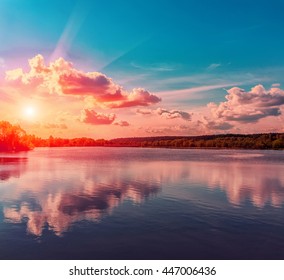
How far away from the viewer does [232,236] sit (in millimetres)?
18547

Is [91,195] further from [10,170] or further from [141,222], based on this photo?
[10,170]

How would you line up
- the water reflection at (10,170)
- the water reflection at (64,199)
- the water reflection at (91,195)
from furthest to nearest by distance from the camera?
the water reflection at (10,170)
the water reflection at (91,195)
the water reflection at (64,199)

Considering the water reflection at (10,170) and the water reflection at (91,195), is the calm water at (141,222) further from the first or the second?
the water reflection at (10,170)

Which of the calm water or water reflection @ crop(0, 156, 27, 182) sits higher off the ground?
water reflection @ crop(0, 156, 27, 182)

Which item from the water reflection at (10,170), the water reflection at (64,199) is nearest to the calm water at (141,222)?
the water reflection at (64,199)

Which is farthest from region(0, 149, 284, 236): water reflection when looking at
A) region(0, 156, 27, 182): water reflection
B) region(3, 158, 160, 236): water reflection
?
region(0, 156, 27, 182): water reflection

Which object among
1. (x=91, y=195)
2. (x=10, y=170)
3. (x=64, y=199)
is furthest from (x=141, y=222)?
(x=10, y=170)

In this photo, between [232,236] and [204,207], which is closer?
[232,236]

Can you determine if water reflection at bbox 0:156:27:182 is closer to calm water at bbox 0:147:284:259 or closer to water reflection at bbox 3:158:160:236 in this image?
water reflection at bbox 3:158:160:236

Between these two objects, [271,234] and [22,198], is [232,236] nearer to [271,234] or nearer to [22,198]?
[271,234]

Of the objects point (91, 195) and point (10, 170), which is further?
point (10, 170)
